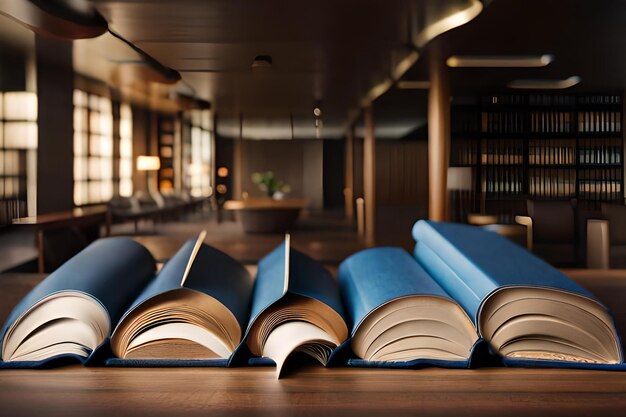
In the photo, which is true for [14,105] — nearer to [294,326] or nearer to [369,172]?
[369,172]

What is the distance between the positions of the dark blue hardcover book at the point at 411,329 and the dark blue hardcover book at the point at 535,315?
0.02 meters

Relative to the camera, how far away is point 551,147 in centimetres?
146

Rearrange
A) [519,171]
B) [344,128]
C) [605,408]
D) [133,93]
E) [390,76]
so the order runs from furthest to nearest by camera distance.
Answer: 1. [344,128]
2. [390,76]
3. [133,93]
4. [519,171]
5. [605,408]

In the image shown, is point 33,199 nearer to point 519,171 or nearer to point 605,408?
point 519,171

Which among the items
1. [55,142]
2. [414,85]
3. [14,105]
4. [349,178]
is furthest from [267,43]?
[349,178]

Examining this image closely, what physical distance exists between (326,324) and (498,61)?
3.51 m

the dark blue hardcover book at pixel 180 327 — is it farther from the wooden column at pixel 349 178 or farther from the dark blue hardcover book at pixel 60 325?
the wooden column at pixel 349 178

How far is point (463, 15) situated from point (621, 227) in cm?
186

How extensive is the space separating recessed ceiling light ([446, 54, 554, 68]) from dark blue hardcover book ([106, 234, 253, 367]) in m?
2.70

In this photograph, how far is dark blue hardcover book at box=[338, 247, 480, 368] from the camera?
1.65 ft

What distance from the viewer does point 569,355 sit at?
516 mm

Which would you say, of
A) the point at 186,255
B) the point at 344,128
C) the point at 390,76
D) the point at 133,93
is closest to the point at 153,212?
the point at 344,128

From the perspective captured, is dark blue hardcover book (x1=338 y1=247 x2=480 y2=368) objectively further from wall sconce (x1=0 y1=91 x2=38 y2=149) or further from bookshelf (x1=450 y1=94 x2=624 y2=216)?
wall sconce (x1=0 y1=91 x2=38 y2=149)

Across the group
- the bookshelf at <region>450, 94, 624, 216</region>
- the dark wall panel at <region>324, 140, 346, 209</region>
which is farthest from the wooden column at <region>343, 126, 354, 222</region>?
the bookshelf at <region>450, 94, 624, 216</region>
